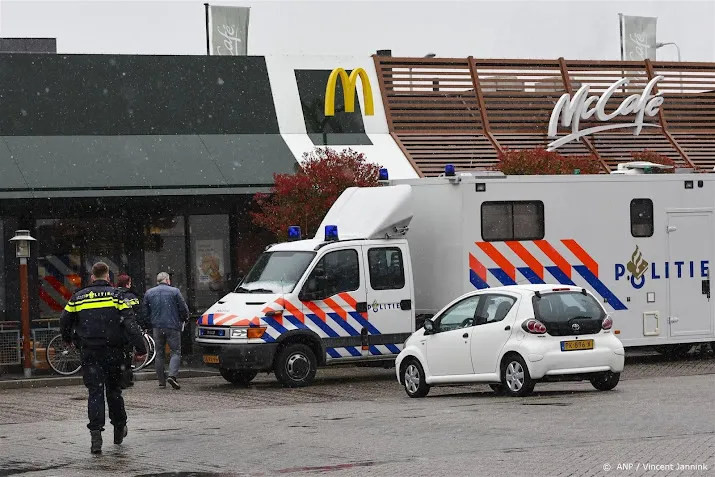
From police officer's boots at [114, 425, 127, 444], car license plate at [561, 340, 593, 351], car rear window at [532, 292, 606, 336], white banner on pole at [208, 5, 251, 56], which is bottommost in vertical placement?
police officer's boots at [114, 425, 127, 444]

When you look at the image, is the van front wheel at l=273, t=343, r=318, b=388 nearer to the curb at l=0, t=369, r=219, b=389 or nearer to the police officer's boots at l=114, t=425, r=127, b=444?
the curb at l=0, t=369, r=219, b=389

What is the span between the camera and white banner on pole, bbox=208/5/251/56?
33938 millimetres

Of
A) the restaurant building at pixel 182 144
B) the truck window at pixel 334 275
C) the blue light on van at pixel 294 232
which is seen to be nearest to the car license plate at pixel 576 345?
the truck window at pixel 334 275

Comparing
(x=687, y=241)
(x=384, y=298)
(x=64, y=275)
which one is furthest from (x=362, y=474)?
(x=64, y=275)

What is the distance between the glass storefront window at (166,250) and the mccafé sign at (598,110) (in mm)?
8926

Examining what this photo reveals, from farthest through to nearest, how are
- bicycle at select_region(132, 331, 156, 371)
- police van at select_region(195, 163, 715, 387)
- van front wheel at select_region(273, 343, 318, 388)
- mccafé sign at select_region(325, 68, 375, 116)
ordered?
mccafé sign at select_region(325, 68, 375, 116), bicycle at select_region(132, 331, 156, 371), police van at select_region(195, 163, 715, 387), van front wheel at select_region(273, 343, 318, 388)

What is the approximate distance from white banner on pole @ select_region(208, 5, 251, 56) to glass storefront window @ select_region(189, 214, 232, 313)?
800 cm

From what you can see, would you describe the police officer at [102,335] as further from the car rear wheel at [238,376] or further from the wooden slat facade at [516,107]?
the wooden slat facade at [516,107]

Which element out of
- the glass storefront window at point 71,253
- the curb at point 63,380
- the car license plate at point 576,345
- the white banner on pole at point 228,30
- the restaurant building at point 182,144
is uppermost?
the white banner on pole at point 228,30

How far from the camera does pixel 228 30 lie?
34125 millimetres

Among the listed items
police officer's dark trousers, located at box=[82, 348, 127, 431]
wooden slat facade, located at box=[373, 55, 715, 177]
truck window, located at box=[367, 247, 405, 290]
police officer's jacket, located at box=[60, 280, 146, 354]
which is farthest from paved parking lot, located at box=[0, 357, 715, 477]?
wooden slat facade, located at box=[373, 55, 715, 177]

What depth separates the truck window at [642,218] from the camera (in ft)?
72.5

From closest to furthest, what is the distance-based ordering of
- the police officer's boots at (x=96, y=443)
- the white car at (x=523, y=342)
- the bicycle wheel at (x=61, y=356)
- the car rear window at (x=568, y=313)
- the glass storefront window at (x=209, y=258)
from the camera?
the police officer's boots at (x=96, y=443) → the white car at (x=523, y=342) → the car rear window at (x=568, y=313) → the bicycle wheel at (x=61, y=356) → the glass storefront window at (x=209, y=258)

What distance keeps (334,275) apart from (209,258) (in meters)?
7.62
